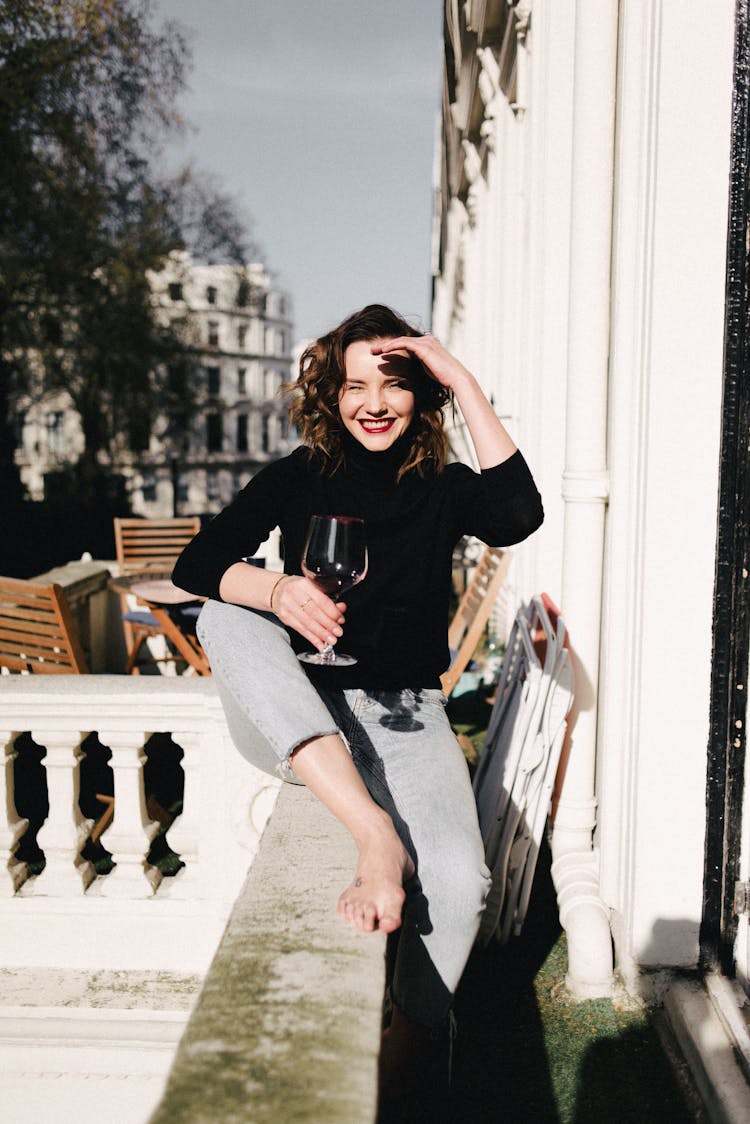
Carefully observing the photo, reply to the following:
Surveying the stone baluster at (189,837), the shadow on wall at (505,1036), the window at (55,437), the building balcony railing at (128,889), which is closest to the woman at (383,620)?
the building balcony railing at (128,889)

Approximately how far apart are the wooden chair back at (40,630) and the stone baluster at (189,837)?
3.57 feet

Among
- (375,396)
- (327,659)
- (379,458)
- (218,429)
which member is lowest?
(327,659)

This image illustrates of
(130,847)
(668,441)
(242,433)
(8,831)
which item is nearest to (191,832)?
(130,847)

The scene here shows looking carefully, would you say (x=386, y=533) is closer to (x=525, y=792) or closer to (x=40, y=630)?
(x=525, y=792)

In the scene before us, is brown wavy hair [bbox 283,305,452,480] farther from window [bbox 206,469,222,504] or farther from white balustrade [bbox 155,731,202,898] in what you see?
window [bbox 206,469,222,504]

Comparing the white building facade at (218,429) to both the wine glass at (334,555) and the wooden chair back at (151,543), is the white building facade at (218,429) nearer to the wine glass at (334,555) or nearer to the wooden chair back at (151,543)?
the wooden chair back at (151,543)

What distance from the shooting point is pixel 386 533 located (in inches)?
106

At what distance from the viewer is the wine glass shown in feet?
7.41

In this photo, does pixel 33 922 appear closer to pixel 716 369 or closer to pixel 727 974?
pixel 727 974

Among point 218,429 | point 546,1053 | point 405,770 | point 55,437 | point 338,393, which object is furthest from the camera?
point 218,429

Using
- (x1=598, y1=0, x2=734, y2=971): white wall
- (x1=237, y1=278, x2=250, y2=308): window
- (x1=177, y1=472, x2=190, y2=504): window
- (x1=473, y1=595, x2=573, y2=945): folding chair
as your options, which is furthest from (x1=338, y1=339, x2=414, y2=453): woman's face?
(x1=177, y1=472, x2=190, y2=504): window

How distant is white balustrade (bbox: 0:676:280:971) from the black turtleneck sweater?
53cm

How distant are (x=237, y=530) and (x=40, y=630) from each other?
1.68 meters

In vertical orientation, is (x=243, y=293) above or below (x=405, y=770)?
above
